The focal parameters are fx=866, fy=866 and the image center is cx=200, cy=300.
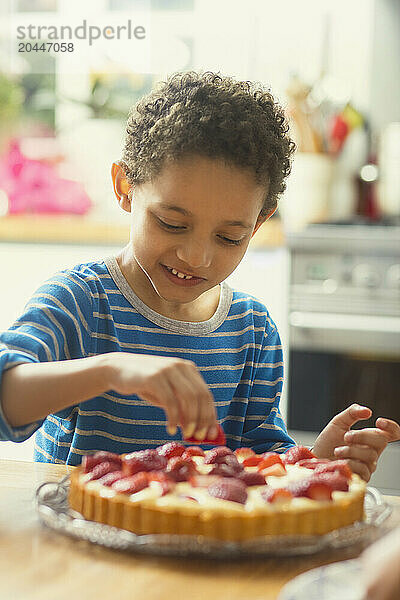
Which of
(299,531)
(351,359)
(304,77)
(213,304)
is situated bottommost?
(351,359)

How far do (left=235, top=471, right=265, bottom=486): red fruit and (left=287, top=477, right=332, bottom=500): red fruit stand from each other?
43 mm

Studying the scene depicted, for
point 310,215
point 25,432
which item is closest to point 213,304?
point 25,432

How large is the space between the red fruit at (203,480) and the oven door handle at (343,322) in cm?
173

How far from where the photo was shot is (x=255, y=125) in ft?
4.27

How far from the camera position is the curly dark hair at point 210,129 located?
124 cm

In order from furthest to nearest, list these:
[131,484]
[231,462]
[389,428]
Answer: [389,428] → [231,462] → [131,484]

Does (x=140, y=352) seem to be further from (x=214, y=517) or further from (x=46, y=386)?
(x=214, y=517)

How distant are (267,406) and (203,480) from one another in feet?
1.85

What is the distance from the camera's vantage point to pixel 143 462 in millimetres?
943

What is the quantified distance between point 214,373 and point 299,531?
616mm

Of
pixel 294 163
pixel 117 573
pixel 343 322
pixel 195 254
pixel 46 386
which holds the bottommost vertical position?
pixel 343 322

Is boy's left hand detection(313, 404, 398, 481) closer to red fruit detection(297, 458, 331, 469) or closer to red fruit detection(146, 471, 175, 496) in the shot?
red fruit detection(297, 458, 331, 469)

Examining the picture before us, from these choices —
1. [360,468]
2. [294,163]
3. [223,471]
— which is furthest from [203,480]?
[294,163]

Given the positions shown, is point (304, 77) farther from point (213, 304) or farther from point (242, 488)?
point (242, 488)
